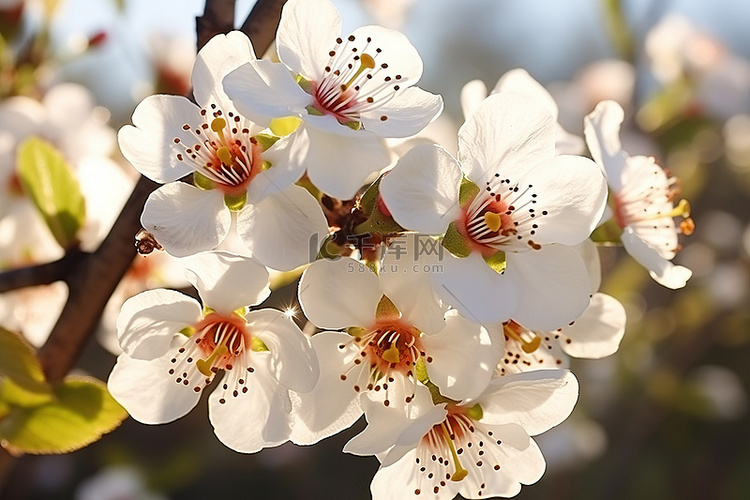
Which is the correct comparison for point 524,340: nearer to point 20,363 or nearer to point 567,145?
point 567,145

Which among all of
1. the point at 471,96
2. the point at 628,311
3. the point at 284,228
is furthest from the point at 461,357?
the point at 628,311

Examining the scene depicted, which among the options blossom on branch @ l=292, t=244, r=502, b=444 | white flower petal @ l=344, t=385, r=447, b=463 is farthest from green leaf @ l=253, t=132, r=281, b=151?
white flower petal @ l=344, t=385, r=447, b=463

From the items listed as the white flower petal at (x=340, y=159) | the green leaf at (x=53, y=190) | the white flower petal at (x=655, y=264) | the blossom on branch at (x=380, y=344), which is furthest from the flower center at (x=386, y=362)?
the green leaf at (x=53, y=190)

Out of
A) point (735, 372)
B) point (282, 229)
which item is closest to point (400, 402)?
point (282, 229)

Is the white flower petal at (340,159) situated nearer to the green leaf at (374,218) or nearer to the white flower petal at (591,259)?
the green leaf at (374,218)

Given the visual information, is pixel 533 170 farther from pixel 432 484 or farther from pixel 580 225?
pixel 432 484

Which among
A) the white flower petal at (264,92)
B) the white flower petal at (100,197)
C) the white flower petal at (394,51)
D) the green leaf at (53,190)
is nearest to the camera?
the white flower petal at (264,92)

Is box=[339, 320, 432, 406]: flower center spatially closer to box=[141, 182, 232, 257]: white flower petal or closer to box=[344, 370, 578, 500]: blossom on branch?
box=[344, 370, 578, 500]: blossom on branch

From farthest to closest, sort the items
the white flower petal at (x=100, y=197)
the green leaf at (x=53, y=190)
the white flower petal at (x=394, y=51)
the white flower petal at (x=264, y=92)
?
the white flower petal at (x=100, y=197) < the green leaf at (x=53, y=190) < the white flower petal at (x=394, y=51) < the white flower petal at (x=264, y=92)
